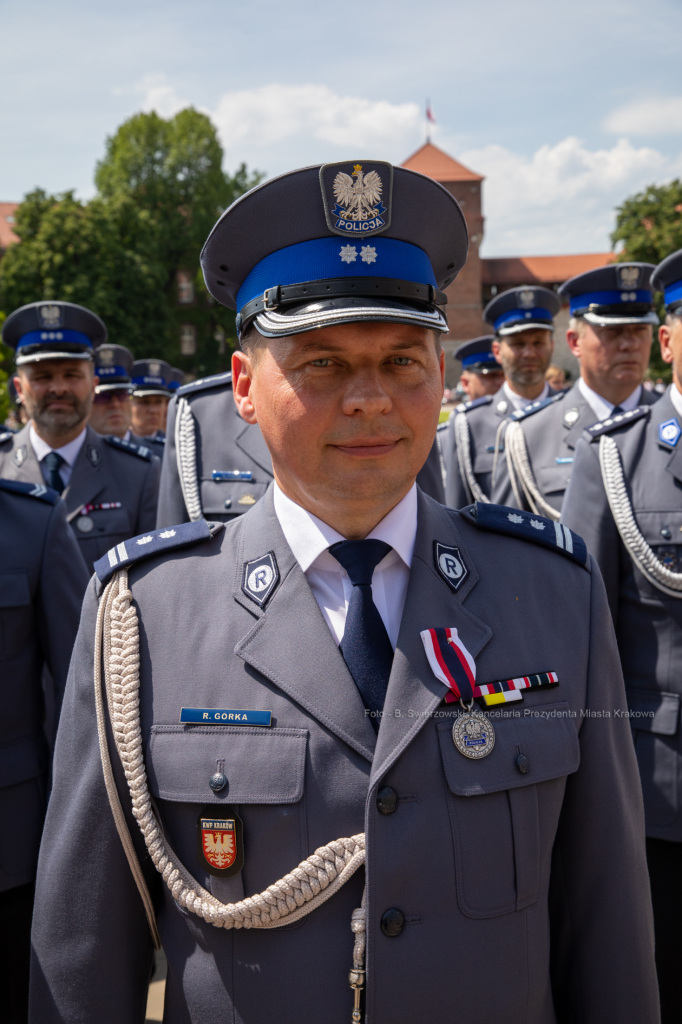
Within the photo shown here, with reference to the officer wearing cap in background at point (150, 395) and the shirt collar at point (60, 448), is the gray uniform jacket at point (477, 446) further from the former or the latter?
the officer wearing cap in background at point (150, 395)

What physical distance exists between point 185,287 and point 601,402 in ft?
150

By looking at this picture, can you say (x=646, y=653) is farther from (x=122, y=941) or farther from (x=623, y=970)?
(x=122, y=941)

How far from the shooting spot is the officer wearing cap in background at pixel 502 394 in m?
6.54

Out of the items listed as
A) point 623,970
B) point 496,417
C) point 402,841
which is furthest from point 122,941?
point 496,417

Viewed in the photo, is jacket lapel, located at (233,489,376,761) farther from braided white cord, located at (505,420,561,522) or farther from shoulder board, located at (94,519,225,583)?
braided white cord, located at (505,420,561,522)

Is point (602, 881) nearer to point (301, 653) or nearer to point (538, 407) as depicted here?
point (301, 653)

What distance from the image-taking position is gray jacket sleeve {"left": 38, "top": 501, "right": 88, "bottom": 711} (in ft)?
10.1

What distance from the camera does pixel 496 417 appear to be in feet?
22.3

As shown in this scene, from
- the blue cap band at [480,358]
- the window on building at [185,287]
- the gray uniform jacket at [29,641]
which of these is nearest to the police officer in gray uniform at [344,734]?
the gray uniform jacket at [29,641]

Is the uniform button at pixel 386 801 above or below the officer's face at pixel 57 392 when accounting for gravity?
below

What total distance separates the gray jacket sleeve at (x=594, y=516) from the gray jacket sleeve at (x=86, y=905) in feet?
6.86

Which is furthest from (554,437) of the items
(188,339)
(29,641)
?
(188,339)

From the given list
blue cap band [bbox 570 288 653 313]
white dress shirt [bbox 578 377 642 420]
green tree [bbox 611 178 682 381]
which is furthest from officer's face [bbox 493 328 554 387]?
green tree [bbox 611 178 682 381]

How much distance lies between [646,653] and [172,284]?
146 feet
